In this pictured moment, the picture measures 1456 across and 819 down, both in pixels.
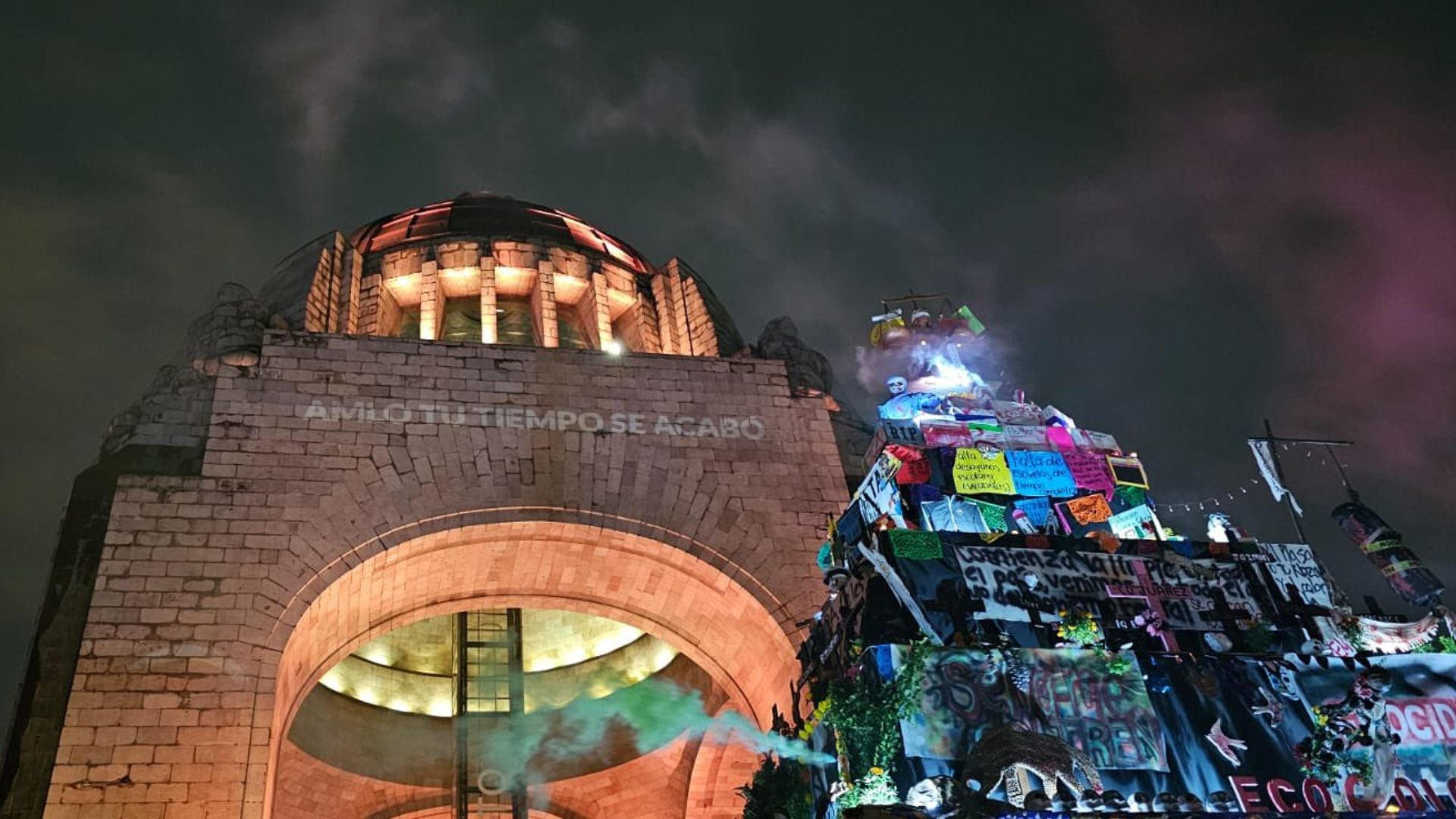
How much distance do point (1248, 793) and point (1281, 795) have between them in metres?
0.38

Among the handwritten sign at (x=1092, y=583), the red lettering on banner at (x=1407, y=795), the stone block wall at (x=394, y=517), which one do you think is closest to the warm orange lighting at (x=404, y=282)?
the stone block wall at (x=394, y=517)

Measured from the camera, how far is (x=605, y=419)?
14.7m

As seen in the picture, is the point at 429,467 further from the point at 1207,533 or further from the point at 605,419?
the point at 1207,533

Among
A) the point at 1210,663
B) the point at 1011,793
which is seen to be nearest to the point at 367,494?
the point at 1011,793

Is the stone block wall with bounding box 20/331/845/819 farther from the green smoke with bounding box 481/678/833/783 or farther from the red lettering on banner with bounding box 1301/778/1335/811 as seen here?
the red lettering on banner with bounding box 1301/778/1335/811

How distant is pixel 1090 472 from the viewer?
13.9 meters

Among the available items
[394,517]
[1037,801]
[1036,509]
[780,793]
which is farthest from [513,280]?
[1037,801]

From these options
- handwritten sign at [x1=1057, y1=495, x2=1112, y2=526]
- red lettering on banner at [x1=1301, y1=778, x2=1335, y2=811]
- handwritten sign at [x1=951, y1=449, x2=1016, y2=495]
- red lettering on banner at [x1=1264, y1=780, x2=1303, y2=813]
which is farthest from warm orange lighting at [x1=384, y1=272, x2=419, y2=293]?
red lettering on banner at [x1=1301, y1=778, x2=1335, y2=811]

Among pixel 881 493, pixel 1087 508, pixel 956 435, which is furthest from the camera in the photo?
pixel 956 435

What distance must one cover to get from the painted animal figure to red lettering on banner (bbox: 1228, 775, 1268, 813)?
1488 mm

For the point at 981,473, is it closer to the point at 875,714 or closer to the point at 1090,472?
the point at 1090,472

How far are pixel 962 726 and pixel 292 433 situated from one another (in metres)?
9.10

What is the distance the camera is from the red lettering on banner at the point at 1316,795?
1041cm

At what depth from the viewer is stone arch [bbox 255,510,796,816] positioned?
12977mm
